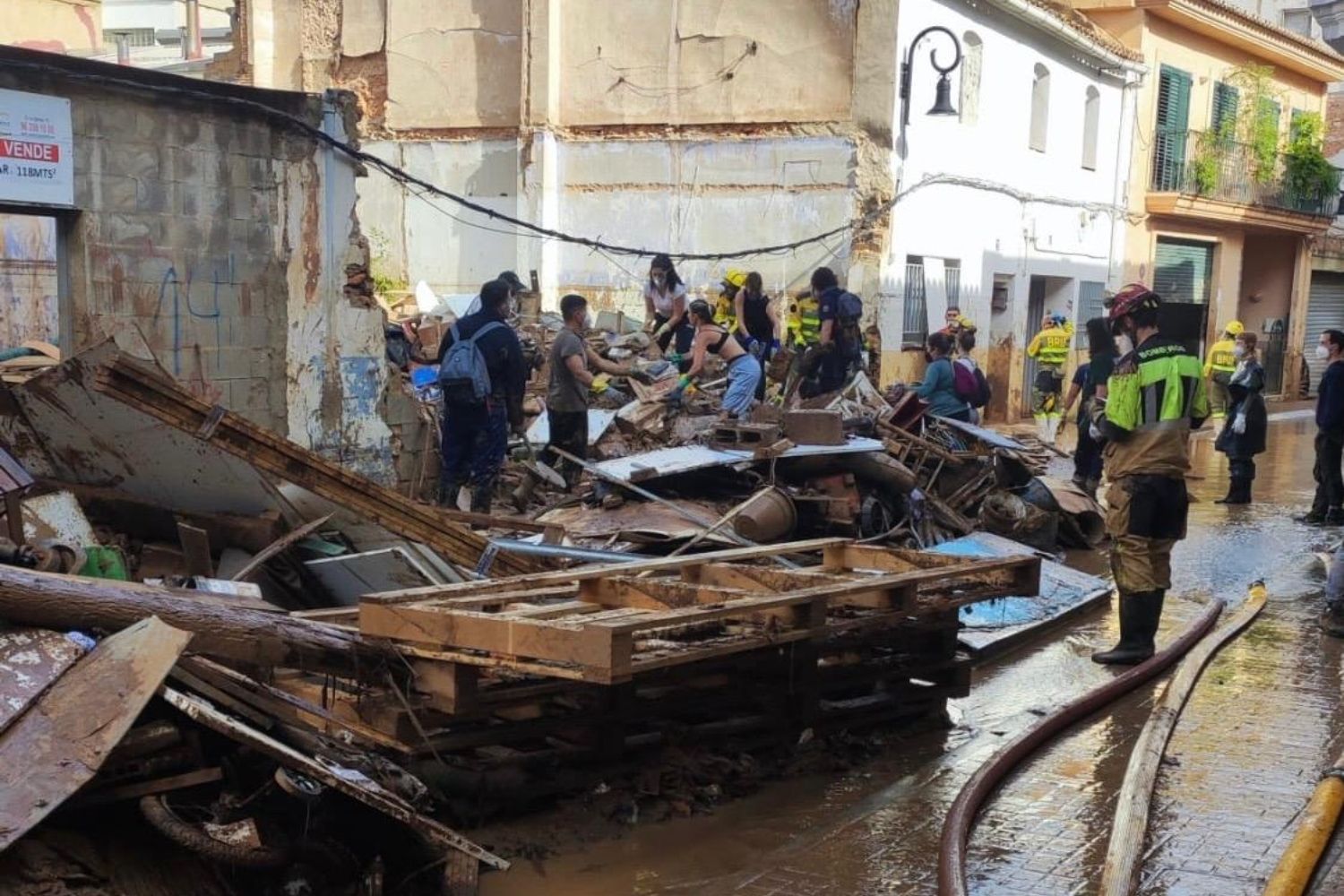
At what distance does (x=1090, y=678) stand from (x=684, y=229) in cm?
1219

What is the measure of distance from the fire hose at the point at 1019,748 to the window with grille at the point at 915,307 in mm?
10655

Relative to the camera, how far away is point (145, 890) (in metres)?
3.98

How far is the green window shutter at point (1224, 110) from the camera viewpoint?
27.3 meters

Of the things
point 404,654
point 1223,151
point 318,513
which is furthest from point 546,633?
point 1223,151

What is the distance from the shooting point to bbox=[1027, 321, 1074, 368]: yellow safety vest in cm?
1648

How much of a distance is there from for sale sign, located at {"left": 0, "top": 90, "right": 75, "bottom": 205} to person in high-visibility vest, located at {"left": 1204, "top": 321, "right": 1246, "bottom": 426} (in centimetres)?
1152

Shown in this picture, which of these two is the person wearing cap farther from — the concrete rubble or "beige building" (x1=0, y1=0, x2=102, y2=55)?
"beige building" (x1=0, y1=0, x2=102, y2=55)

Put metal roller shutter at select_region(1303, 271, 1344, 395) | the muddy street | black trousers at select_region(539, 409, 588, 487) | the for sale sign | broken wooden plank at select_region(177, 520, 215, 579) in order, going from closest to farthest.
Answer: the muddy street
broken wooden plank at select_region(177, 520, 215, 579)
the for sale sign
black trousers at select_region(539, 409, 588, 487)
metal roller shutter at select_region(1303, 271, 1344, 395)

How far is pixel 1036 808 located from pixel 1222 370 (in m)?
12.4

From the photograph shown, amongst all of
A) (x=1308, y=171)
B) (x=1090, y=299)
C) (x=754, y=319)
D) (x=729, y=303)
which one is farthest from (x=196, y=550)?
(x=1308, y=171)

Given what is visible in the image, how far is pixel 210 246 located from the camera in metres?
9.51

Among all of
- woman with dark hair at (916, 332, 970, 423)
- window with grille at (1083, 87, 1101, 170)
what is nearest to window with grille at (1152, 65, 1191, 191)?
window with grille at (1083, 87, 1101, 170)

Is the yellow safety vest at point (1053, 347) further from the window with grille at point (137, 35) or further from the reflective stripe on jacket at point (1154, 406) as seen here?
the window with grille at point (137, 35)

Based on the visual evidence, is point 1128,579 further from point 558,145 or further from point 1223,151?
point 1223,151
